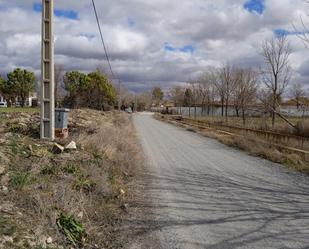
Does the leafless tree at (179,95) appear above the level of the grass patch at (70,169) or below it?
above

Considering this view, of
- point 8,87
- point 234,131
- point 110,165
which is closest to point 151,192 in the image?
point 110,165

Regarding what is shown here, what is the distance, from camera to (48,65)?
12.2 meters

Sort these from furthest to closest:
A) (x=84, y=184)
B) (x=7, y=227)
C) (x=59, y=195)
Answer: (x=84, y=184) < (x=59, y=195) < (x=7, y=227)

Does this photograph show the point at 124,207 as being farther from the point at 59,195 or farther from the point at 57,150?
the point at 57,150

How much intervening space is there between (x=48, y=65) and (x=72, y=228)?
7.72m

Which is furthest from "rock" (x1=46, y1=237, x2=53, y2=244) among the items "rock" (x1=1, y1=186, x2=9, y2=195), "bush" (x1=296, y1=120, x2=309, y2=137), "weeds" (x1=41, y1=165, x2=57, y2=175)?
"bush" (x1=296, y1=120, x2=309, y2=137)

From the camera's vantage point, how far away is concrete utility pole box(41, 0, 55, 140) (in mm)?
12078

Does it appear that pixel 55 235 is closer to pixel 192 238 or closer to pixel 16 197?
pixel 16 197

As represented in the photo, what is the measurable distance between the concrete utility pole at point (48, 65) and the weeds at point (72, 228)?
6.73 meters

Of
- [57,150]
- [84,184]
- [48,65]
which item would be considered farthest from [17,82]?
[84,184]

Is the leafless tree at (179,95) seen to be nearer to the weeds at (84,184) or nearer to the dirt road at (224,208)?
the dirt road at (224,208)

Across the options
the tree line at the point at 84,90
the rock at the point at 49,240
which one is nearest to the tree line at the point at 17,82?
the tree line at the point at 84,90

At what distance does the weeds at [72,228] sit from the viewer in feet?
17.3

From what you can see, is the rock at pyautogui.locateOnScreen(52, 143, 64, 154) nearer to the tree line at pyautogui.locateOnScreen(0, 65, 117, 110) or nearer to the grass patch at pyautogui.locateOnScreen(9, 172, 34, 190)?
the grass patch at pyautogui.locateOnScreen(9, 172, 34, 190)
